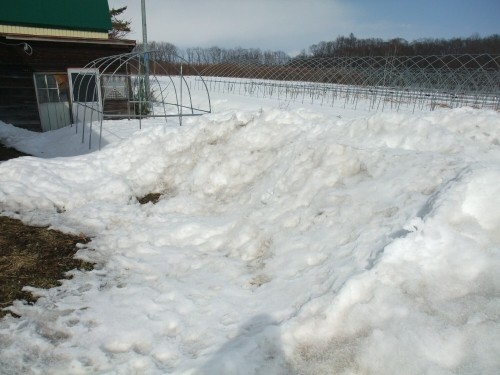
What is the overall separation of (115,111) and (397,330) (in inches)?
585

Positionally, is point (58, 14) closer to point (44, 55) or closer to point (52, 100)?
point (44, 55)

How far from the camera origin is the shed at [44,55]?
1358 centimetres

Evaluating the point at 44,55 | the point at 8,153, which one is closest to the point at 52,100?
the point at 44,55

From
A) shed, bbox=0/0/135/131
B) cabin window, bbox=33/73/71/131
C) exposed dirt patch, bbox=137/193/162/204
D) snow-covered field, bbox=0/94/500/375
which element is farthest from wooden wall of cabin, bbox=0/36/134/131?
exposed dirt patch, bbox=137/193/162/204

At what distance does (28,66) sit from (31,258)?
485 inches

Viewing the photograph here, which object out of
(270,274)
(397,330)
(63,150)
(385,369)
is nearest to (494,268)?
(397,330)

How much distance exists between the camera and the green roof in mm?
13805

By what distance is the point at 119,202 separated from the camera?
21.1ft

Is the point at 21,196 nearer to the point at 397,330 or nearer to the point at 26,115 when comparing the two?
the point at 397,330

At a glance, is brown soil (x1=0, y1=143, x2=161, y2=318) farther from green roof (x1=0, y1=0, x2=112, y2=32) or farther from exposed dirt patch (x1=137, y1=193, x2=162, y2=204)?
green roof (x1=0, y1=0, x2=112, y2=32)

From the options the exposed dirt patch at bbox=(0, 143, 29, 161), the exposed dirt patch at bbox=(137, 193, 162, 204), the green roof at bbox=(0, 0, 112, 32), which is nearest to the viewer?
the exposed dirt patch at bbox=(137, 193, 162, 204)

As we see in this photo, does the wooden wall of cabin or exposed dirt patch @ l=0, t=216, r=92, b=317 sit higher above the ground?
the wooden wall of cabin

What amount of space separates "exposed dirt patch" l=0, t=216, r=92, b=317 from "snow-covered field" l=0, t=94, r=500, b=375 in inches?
7.5

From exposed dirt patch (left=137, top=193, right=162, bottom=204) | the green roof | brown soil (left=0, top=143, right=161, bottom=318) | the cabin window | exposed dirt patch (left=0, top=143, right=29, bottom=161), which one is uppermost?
the green roof
